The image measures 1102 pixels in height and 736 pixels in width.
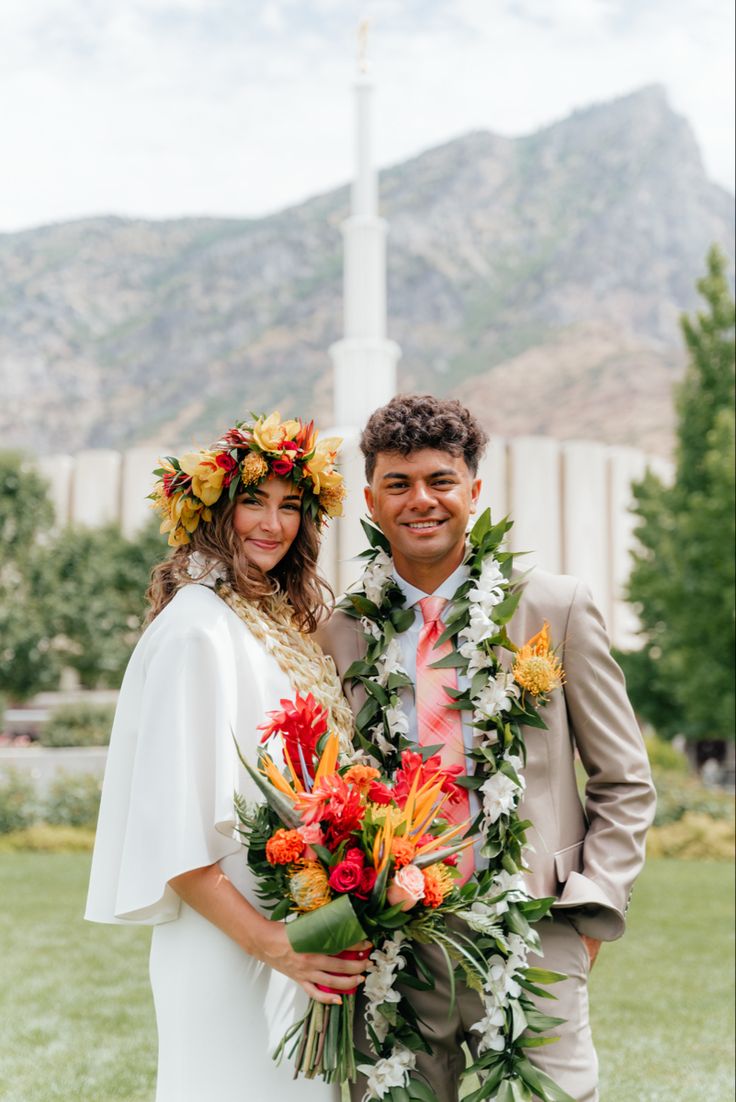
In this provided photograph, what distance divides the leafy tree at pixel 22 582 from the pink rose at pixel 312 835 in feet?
67.7

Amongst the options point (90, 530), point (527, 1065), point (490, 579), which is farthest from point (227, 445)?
point (90, 530)

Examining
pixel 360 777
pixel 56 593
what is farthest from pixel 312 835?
pixel 56 593

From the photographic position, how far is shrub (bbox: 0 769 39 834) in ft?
47.5

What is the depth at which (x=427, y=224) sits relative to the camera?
12362cm

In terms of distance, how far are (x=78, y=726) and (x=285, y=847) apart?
16416mm

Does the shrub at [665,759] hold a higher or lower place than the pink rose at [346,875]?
lower

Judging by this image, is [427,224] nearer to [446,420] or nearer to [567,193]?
[567,193]

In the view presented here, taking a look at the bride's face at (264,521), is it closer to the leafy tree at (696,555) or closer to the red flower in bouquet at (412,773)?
the red flower in bouquet at (412,773)

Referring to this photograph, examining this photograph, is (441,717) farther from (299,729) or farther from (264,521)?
(264,521)

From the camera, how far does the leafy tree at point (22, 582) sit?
73.4ft

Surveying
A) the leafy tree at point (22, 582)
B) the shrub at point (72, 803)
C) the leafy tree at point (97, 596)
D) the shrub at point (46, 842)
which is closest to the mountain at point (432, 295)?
the leafy tree at point (97, 596)

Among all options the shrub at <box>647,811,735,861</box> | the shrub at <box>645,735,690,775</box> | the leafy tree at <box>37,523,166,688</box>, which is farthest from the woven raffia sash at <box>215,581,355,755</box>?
the leafy tree at <box>37,523,166,688</box>

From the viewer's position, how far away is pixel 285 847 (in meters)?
2.56

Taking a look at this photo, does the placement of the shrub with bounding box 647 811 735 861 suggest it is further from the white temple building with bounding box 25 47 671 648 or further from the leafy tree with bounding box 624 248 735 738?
the white temple building with bounding box 25 47 671 648
